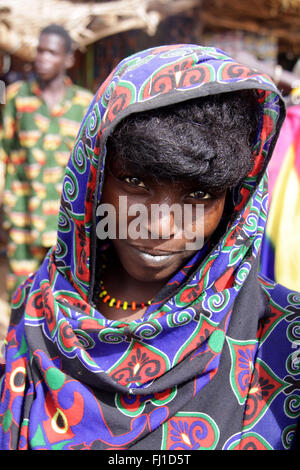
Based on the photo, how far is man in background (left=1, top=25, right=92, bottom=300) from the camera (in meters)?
3.10

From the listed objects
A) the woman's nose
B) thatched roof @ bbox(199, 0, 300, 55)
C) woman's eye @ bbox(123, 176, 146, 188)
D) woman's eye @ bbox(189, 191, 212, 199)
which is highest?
thatched roof @ bbox(199, 0, 300, 55)

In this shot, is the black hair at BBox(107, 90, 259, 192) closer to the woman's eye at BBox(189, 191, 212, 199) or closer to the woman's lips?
the woman's eye at BBox(189, 191, 212, 199)

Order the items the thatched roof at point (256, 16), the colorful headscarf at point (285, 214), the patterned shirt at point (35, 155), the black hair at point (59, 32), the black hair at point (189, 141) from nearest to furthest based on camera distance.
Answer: the black hair at point (189, 141)
the colorful headscarf at point (285, 214)
the patterned shirt at point (35, 155)
the black hair at point (59, 32)
the thatched roof at point (256, 16)

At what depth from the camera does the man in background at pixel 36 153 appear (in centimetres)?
310

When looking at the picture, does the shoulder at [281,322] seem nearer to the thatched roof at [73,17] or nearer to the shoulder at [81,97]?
the shoulder at [81,97]

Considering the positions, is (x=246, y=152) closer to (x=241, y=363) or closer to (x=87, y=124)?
(x=87, y=124)

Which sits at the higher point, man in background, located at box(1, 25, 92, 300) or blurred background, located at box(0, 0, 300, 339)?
blurred background, located at box(0, 0, 300, 339)

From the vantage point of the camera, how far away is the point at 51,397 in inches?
42.3

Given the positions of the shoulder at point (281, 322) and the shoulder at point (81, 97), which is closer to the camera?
the shoulder at point (281, 322)

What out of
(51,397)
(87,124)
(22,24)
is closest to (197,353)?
(51,397)

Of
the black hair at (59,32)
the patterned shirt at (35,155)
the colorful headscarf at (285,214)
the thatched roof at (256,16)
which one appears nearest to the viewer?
the colorful headscarf at (285,214)
